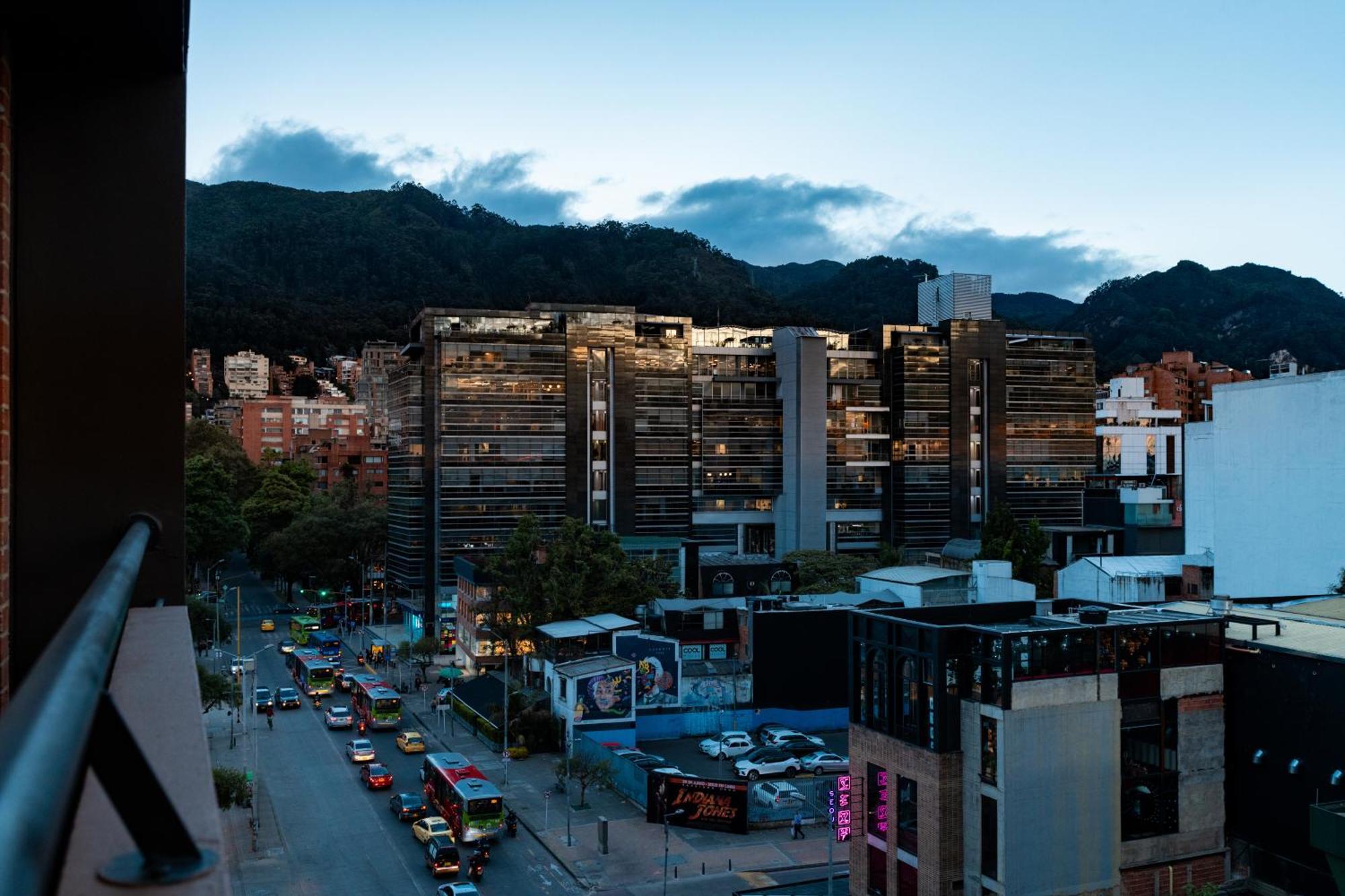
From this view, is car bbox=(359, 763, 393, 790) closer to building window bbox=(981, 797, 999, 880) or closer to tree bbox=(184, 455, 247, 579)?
building window bbox=(981, 797, 999, 880)

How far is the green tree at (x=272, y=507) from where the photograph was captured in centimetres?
10531

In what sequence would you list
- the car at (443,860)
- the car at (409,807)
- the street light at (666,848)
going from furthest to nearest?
the car at (409,807) → the car at (443,860) → the street light at (666,848)

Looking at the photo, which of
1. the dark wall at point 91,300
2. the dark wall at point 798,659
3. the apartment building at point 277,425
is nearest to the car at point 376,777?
the dark wall at point 798,659

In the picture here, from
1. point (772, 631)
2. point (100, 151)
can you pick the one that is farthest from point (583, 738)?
point (100, 151)

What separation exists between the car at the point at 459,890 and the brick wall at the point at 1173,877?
55.9ft

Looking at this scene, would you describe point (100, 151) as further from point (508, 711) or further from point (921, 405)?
point (921, 405)

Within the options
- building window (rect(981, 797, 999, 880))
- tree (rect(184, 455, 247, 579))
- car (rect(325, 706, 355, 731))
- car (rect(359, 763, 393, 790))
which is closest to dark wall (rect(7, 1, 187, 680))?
building window (rect(981, 797, 999, 880))

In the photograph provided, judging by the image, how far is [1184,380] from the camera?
148 meters

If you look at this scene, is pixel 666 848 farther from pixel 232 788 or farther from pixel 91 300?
pixel 91 300

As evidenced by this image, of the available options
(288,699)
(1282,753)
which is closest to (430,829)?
(1282,753)

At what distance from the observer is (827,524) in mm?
94438

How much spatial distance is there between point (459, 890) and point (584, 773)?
10369 millimetres

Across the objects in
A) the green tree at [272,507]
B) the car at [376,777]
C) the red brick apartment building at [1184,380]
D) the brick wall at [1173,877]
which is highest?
the red brick apartment building at [1184,380]

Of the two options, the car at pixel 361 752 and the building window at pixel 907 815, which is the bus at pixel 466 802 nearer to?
the car at pixel 361 752
